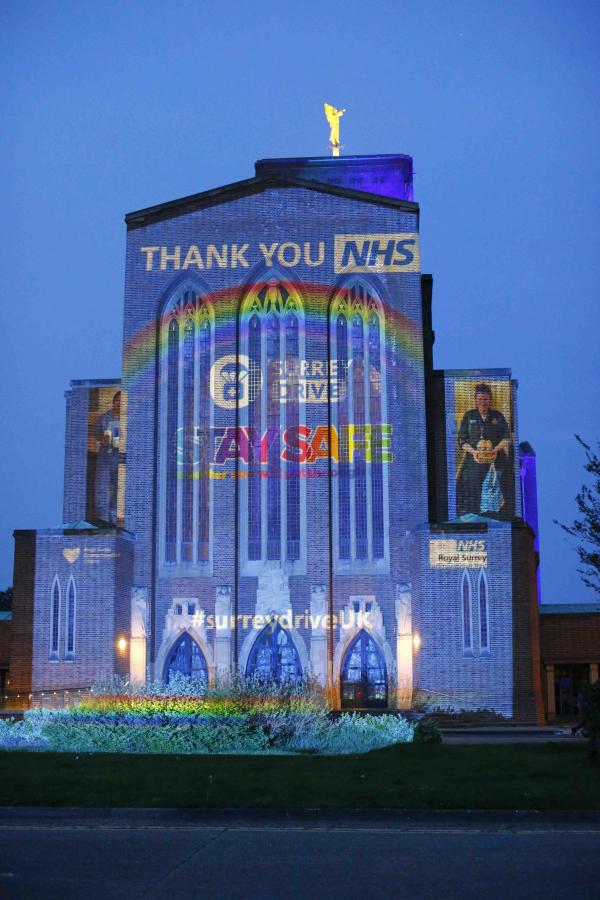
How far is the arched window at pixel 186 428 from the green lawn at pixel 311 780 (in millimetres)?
19021

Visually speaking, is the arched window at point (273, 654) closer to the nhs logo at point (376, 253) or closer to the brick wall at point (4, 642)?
the brick wall at point (4, 642)

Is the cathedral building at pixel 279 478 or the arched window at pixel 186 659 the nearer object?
the cathedral building at pixel 279 478

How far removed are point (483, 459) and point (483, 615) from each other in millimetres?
5692

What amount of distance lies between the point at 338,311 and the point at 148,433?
7542mm

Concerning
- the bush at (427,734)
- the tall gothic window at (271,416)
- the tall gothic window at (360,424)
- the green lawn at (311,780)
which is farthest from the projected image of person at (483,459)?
the green lawn at (311,780)

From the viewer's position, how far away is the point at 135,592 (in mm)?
39875

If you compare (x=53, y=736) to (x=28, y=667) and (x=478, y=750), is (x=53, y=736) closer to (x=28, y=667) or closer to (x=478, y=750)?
(x=478, y=750)

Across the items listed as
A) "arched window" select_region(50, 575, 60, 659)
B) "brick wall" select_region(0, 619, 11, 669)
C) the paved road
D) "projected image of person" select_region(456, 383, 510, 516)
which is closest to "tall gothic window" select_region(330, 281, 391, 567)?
"projected image of person" select_region(456, 383, 510, 516)

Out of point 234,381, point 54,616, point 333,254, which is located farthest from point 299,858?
point 333,254

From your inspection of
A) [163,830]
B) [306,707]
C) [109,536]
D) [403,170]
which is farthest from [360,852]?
[403,170]

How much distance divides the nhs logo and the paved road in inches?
1136

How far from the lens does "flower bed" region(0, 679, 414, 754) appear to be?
22.2 meters

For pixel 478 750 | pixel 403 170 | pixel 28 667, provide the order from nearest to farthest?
1. pixel 478 750
2. pixel 28 667
3. pixel 403 170

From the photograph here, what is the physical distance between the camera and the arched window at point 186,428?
4034cm
